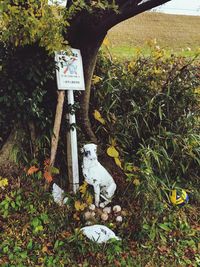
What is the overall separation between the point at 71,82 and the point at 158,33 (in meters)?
9.33

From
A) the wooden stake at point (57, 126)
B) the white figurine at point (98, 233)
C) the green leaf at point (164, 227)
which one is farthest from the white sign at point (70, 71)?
the green leaf at point (164, 227)

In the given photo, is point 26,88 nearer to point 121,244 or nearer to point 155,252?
point 121,244

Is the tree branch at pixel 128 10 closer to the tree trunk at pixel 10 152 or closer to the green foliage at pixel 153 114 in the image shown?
the green foliage at pixel 153 114

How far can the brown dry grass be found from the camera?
36.9 feet

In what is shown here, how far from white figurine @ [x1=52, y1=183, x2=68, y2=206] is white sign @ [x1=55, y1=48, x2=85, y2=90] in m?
1.05

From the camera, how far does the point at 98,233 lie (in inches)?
144

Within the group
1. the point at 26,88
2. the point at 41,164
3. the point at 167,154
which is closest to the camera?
the point at 26,88

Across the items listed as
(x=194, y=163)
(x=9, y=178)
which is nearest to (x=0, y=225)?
(x=9, y=178)

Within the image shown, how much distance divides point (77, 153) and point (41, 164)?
42cm

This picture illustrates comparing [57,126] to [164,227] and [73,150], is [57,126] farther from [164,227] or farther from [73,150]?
[164,227]

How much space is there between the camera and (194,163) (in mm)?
4949

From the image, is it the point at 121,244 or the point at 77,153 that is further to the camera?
the point at 77,153

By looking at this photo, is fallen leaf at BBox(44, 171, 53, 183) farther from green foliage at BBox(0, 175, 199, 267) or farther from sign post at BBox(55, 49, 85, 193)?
sign post at BBox(55, 49, 85, 193)

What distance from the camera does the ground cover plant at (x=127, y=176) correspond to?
366 cm
